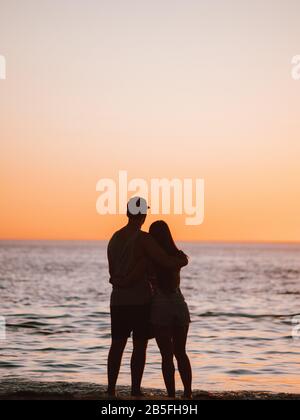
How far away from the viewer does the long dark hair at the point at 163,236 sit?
9.16m

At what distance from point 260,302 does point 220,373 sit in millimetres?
25022

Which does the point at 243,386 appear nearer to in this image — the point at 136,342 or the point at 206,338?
the point at 136,342

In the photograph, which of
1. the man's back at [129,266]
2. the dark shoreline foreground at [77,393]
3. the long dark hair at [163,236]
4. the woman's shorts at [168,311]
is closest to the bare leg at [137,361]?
the dark shoreline foreground at [77,393]

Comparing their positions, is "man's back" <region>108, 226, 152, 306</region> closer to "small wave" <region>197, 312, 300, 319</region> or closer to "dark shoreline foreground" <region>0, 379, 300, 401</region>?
"dark shoreline foreground" <region>0, 379, 300, 401</region>

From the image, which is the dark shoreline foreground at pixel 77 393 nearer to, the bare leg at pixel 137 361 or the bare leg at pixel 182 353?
the bare leg at pixel 137 361

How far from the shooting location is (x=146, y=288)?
9195 mm

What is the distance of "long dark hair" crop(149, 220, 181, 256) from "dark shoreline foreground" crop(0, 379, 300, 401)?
163cm

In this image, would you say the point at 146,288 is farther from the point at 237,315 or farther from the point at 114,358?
the point at 237,315

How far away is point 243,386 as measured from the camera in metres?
13.4

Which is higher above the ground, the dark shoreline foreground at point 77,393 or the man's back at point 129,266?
the man's back at point 129,266

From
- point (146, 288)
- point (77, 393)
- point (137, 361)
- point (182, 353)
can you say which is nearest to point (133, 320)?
point (146, 288)
